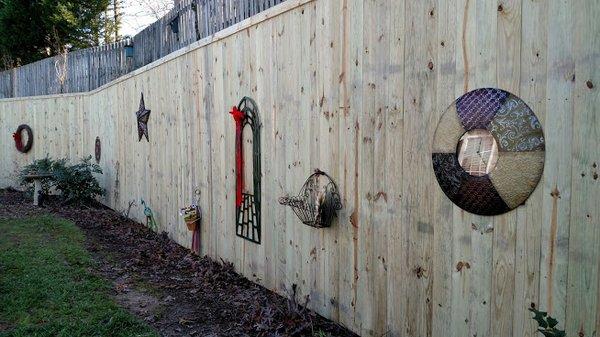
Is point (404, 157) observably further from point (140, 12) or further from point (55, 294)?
point (140, 12)

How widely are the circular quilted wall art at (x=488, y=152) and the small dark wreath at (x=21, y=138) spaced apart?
11.8 meters

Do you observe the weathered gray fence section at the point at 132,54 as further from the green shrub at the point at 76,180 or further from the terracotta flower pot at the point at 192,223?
the terracotta flower pot at the point at 192,223

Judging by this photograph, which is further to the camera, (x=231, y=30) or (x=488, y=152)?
(x=231, y=30)

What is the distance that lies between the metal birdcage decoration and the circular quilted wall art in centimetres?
101

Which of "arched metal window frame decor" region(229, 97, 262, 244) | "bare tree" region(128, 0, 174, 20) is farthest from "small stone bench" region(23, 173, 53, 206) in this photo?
"bare tree" region(128, 0, 174, 20)

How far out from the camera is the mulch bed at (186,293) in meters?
3.75

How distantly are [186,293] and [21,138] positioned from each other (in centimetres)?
972

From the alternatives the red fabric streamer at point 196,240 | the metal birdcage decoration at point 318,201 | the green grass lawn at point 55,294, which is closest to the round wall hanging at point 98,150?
the green grass lawn at point 55,294

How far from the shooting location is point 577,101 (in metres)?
2.11

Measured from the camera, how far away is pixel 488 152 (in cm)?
247

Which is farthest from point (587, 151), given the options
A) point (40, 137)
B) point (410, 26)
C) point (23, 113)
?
point (23, 113)

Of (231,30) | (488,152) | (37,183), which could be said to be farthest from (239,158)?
(37,183)

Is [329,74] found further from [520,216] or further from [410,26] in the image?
[520,216]

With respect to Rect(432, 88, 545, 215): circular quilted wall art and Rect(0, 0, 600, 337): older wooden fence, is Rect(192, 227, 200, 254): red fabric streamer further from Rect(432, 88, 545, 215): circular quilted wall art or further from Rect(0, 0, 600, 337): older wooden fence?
Rect(432, 88, 545, 215): circular quilted wall art
